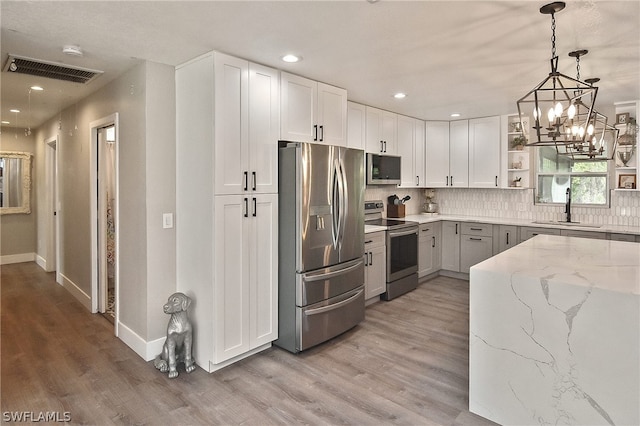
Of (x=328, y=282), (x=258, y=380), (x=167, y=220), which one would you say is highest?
(x=167, y=220)

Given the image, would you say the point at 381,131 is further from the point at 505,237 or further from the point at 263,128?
the point at 263,128

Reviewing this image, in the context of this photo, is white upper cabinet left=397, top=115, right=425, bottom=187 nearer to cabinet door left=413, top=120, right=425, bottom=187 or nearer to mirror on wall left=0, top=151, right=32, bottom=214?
cabinet door left=413, top=120, right=425, bottom=187

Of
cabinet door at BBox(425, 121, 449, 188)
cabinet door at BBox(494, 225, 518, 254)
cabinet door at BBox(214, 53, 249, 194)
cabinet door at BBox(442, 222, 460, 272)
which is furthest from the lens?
cabinet door at BBox(425, 121, 449, 188)

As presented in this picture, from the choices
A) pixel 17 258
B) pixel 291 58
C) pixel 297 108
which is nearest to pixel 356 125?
pixel 297 108

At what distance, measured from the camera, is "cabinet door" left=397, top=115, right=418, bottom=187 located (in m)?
5.36

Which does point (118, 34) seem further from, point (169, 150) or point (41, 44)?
point (169, 150)

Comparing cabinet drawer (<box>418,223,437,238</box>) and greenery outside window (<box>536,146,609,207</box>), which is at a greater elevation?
greenery outside window (<box>536,146,609,207</box>)

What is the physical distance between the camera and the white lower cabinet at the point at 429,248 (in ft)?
17.4

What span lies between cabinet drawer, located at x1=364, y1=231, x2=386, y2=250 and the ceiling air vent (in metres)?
3.03

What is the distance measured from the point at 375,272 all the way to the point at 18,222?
21.4ft

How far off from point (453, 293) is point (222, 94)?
12.5 feet

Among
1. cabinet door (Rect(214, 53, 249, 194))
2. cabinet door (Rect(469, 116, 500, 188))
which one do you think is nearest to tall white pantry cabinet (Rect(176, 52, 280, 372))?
cabinet door (Rect(214, 53, 249, 194))

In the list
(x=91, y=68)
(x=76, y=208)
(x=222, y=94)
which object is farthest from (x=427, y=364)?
(x=76, y=208)

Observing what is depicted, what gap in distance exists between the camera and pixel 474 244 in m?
5.41
